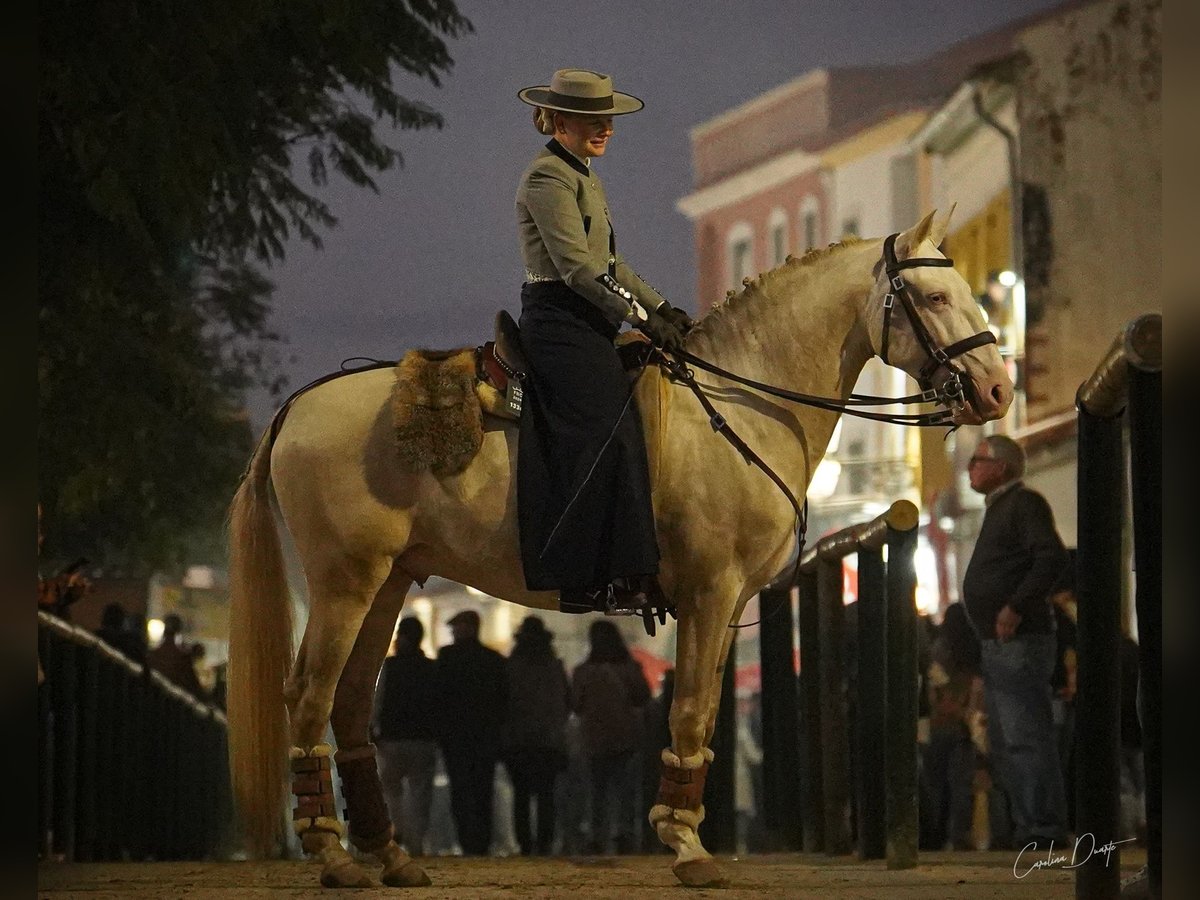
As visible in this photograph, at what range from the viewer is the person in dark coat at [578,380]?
21.7 feet

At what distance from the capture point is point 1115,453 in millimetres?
5246

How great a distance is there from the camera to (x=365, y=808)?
22.7 ft

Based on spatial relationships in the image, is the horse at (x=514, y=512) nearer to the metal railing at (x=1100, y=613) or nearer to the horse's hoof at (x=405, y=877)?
the horse's hoof at (x=405, y=877)

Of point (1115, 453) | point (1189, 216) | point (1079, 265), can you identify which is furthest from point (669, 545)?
point (1079, 265)

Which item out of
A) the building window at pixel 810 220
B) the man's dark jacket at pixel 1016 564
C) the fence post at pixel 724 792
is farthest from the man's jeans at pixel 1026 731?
the building window at pixel 810 220

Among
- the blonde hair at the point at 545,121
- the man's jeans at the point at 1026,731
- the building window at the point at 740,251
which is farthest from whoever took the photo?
the building window at the point at 740,251

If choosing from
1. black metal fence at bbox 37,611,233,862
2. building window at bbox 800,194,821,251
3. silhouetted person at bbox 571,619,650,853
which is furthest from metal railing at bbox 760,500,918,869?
building window at bbox 800,194,821,251

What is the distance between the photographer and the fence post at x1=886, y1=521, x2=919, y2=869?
296 inches

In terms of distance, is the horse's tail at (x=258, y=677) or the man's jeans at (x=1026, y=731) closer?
the horse's tail at (x=258, y=677)

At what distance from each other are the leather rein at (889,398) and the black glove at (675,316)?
9 centimetres

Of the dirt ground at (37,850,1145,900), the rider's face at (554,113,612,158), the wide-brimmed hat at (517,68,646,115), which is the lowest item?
the dirt ground at (37,850,1145,900)

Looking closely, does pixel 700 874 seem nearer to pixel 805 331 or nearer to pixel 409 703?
pixel 805 331

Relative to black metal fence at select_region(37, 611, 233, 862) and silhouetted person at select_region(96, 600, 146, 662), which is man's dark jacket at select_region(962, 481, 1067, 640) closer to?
black metal fence at select_region(37, 611, 233, 862)

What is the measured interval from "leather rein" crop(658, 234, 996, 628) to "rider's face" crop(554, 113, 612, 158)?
0.77 meters
